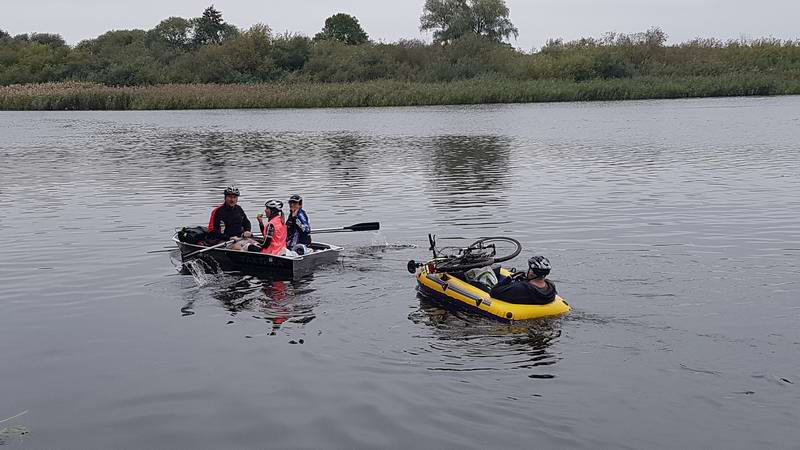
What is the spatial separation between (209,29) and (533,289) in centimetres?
10465

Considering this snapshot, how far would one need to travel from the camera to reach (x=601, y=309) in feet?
47.2

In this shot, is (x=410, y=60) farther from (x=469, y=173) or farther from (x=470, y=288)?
(x=470, y=288)

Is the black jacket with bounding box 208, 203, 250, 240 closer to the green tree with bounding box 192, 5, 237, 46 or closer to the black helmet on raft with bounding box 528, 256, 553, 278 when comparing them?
the black helmet on raft with bounding box 528, 256, 553, 278

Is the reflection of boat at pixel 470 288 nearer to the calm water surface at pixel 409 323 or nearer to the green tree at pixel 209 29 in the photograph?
the calm water surface at pixel 409 323

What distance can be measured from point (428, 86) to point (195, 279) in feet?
200

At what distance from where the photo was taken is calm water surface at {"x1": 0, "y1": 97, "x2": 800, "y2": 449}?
10.2m

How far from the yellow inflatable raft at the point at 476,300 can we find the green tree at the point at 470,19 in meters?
91.7

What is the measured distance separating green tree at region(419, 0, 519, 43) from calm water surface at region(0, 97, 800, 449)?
74.4m

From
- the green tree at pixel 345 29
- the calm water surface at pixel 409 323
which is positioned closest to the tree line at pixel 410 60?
the green tree at pixel 345 29

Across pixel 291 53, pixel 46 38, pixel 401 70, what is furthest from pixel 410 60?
pixel 46 38

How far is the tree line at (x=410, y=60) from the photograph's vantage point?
3278 inches

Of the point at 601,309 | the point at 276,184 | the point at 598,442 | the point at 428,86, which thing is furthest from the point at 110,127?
the point at 598,442

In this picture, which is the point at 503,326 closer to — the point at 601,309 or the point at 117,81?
the point at 601,309

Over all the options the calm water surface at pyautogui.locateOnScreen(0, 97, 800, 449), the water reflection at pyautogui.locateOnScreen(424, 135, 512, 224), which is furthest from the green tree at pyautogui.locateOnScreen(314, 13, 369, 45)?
the calm water surface at pyautogui.locateOnScreen(0, 97, 800, 449)
